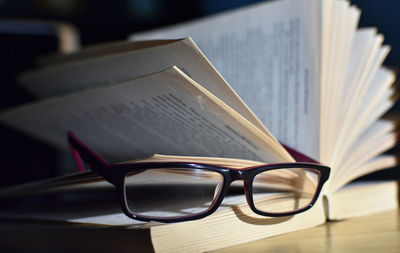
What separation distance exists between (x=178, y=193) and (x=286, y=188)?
5.1 inches

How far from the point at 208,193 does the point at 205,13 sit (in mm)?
658

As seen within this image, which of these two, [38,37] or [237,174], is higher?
[38,37]

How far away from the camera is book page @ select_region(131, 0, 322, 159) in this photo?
541mm

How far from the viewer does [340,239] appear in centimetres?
45

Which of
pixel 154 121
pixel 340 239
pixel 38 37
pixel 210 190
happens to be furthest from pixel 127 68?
pixel 38 37

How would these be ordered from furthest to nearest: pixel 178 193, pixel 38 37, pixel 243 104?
pixel 38 37 → pixel 178 193 → pixel 243 104

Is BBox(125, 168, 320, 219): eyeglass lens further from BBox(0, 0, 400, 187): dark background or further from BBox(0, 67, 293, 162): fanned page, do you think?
BBox(0, 0, 400, 187): dark background

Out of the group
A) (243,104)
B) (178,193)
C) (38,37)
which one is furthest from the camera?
(38,37)

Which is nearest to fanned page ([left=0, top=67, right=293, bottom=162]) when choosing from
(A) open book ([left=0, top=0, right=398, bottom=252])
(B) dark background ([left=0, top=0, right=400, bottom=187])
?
(A) open book ([left=0, top=0, right=398, bottom=252])

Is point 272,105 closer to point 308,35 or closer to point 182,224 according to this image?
point 308,35

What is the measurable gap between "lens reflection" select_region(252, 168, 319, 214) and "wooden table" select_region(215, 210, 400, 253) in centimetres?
3

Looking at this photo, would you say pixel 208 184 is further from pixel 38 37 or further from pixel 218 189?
pixel 38 37

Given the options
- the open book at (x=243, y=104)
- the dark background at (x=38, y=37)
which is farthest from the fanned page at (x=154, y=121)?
the dark background at (x=38, y=37)

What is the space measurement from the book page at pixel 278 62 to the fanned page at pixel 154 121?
0.23 ft
